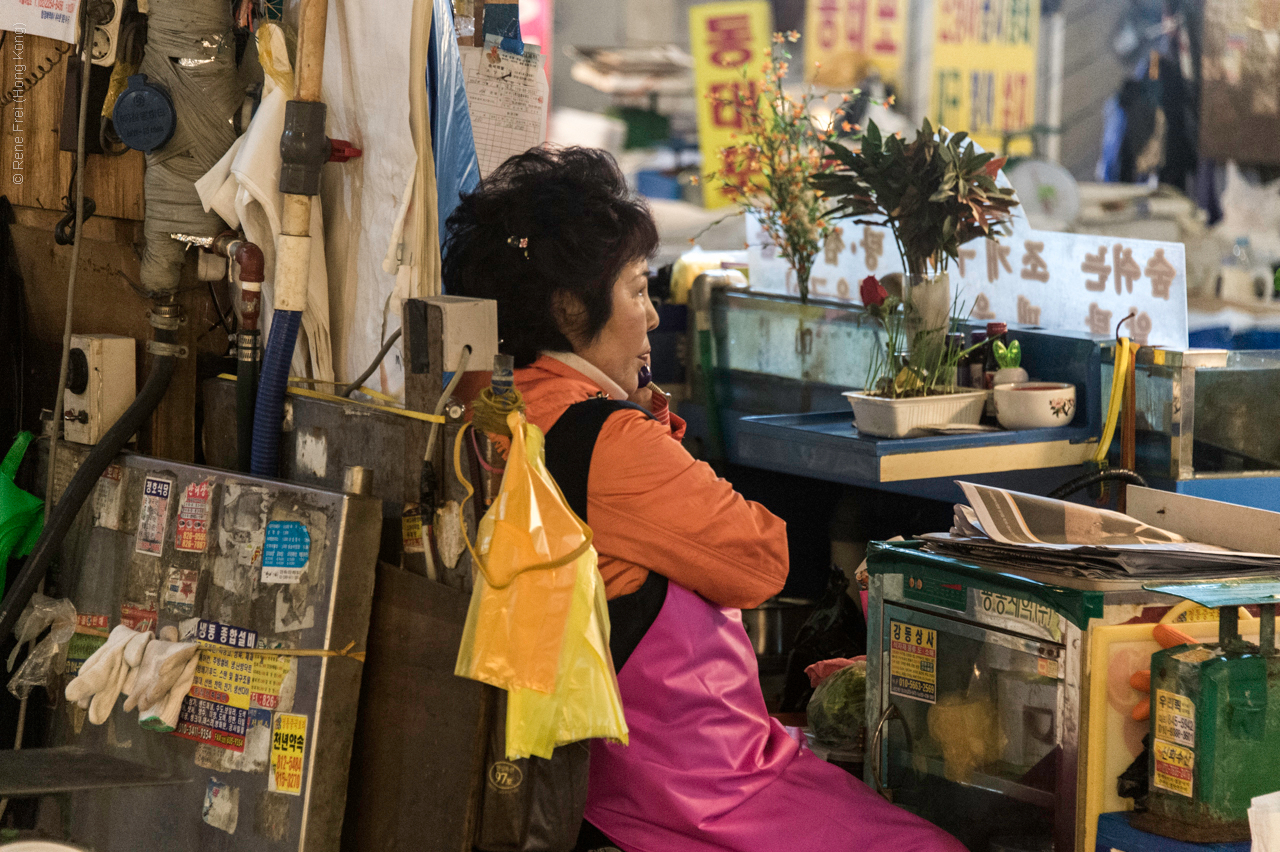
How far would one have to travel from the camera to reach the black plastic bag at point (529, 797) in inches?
77.0

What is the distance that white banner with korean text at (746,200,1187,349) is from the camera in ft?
10.8

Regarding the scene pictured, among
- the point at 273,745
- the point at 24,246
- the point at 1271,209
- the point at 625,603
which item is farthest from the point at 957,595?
the point at 1271,209

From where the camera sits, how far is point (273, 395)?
2.40 meters

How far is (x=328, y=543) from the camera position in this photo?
6.72ft

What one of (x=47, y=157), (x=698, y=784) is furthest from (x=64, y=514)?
(x=698, y=784)

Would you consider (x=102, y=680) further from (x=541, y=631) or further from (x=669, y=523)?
(x=669, y=523)

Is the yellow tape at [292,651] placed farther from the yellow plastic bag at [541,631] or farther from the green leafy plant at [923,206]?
the green leafy plant at [923,206]

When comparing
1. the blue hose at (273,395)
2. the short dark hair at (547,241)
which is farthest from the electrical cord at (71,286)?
the short dark hair at (547,241)

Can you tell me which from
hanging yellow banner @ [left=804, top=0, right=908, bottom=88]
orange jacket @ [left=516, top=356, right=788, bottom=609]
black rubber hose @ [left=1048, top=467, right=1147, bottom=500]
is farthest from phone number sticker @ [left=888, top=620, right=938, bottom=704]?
hanging yellow banner @ [left=804, top=0, right=908, bottom=88]

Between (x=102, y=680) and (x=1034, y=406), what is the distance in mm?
2081

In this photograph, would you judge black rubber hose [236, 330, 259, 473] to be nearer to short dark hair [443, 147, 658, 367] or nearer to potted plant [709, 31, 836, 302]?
short dark hair [443, 147, 658, 367]

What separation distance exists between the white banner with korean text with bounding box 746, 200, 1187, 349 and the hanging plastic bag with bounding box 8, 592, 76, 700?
2233 millimetres

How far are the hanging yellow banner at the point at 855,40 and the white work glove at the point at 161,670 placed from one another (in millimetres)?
6182

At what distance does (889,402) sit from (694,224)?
4899 millimetres
